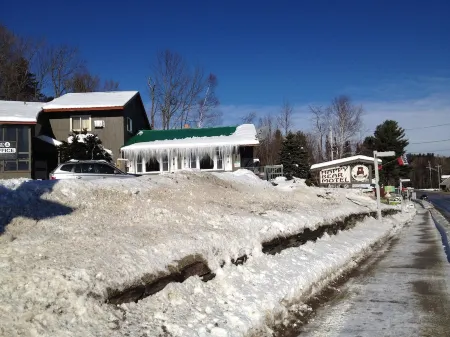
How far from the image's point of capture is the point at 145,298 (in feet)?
16.4

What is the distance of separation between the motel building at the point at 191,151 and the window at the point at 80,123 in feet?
10.2

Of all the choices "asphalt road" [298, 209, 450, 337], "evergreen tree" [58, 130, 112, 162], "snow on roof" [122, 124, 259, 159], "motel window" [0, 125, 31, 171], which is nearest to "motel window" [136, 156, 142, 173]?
"snow on roof" [122, 124, 259, 159]

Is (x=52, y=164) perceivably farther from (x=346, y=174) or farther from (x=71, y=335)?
(x=71, y=335)

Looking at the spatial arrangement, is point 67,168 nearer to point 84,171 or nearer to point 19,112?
point 84,171

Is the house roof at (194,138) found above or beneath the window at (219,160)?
above

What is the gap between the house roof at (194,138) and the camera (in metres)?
28.9

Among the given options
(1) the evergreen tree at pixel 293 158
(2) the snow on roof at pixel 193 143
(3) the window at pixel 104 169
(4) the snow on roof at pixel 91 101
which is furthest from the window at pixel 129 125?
(3) the window at pixel 104 169

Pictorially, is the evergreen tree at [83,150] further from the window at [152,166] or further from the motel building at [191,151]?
the window at [152,166]

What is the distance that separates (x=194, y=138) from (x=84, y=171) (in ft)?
51.7

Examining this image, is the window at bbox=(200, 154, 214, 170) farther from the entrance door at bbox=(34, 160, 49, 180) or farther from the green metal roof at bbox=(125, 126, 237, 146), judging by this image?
the entrance door at bbox=(34, 160, 49, 180)

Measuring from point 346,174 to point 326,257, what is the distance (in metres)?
20.5

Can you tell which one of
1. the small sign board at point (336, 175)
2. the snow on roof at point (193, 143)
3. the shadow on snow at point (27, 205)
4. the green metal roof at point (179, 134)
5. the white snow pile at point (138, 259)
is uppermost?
the green metal roof at point (179, 134)

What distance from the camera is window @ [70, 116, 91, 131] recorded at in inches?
1208

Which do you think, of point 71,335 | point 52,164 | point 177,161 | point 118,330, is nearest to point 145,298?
point 118,330
